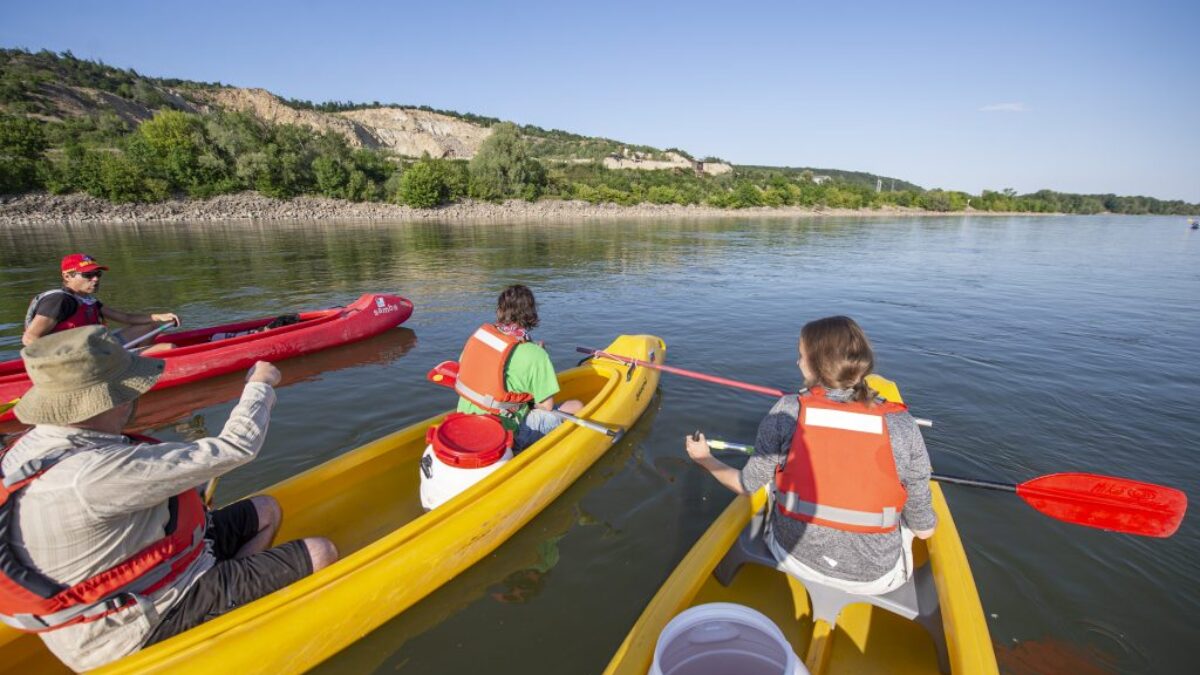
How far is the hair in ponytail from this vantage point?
7.27ft

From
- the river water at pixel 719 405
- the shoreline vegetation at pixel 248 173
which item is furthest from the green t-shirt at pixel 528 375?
the shoreline vegetation at pixel 248 173

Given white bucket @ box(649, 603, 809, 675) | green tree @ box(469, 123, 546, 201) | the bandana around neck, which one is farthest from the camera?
green tree @ box(469, 123, 546, 201)

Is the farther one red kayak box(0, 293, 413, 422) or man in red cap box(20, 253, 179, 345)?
red kayak box(0, 293, 413, 422)

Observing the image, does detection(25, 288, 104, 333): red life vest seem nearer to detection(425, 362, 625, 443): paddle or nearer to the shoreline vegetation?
detection(425, 362, 625, 443): paddle

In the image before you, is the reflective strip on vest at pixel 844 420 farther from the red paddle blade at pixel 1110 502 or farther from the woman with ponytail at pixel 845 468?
the red paddle blade at pixel 1110 502

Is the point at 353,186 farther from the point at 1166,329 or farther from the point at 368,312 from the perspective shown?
the point at 1166,329

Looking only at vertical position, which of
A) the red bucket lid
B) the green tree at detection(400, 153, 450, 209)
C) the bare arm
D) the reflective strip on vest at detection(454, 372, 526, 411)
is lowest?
the red bucket lid

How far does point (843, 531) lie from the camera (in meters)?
2.34

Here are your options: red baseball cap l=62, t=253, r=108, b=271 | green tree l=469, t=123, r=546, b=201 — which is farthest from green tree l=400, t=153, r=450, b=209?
red baseball cap l=62, t=253, r=108, b=271

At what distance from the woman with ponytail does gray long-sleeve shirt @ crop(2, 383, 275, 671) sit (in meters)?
2.35

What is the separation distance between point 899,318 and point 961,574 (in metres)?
9.77

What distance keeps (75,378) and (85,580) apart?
747 mm

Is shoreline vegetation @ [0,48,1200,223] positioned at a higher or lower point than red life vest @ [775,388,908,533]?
higher

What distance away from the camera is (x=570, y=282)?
49.0ft
